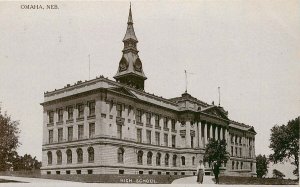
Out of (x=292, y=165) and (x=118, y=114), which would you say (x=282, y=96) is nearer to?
(x=292, y=165)

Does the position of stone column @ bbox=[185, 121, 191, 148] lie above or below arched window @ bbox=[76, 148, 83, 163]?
above

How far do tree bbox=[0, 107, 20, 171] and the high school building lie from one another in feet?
10.6

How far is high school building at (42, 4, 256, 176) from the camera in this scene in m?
22.5

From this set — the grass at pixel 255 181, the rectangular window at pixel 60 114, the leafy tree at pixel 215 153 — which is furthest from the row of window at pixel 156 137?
the grass at pixel 255 181

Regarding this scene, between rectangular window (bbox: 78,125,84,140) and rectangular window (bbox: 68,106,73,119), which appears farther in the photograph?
rectangular window (bbox: 68,106,73,119)

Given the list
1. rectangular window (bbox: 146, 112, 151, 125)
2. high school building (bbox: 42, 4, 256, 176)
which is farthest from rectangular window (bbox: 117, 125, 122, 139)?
rectangular window (bbox: 146, 112, 151, 125)

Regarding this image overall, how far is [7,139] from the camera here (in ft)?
54.4

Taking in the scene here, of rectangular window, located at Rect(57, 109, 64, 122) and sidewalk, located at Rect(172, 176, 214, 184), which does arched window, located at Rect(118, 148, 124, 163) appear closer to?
rectangular window, located at Rect(57, 109, 64, 122)

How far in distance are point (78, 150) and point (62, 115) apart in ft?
7.43

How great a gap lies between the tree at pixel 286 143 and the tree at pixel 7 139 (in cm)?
1020

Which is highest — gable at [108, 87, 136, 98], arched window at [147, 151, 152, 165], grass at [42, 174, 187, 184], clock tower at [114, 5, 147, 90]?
clock tower at [114, 5, 147, 90]

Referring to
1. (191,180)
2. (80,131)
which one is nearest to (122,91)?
(80,131)

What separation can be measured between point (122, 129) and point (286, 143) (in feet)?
29.3

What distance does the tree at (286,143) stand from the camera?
16.1 metres
